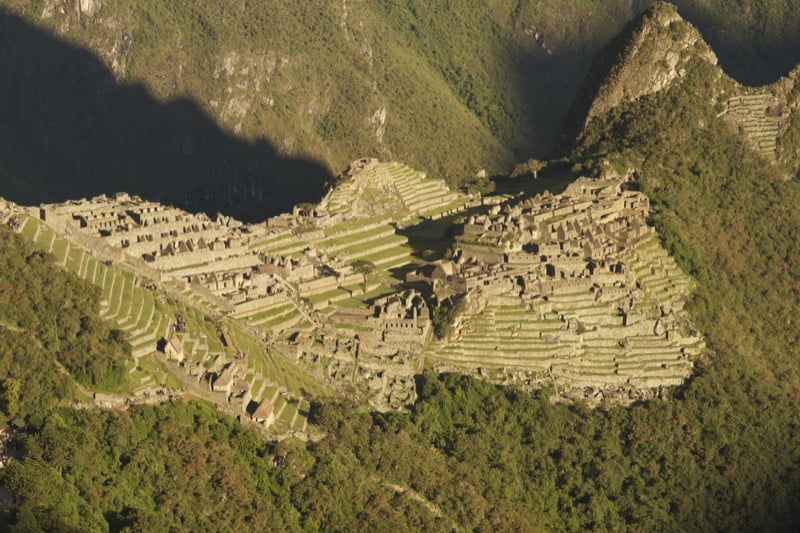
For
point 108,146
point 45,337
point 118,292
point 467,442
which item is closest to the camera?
point 45,337

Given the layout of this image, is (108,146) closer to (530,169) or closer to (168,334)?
(530,169)

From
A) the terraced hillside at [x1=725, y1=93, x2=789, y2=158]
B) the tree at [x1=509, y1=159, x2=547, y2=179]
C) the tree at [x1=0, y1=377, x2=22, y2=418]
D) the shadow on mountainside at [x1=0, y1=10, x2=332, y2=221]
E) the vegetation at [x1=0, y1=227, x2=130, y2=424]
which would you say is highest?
the shadow on mountainside at [x1=0, y1=10, x2=332, y2=221]

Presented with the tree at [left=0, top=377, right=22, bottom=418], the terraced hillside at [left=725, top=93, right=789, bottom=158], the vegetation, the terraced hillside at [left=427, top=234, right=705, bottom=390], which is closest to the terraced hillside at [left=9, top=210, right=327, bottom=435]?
the vegetation

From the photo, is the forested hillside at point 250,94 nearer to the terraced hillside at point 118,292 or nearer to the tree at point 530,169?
the tree at point 530,169

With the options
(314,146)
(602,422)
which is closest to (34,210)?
(602,422)

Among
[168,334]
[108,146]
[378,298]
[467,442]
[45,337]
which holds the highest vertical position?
[108,146]

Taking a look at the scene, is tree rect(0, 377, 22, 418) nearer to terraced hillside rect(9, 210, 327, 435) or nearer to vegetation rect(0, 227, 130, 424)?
vegetation rect(0, 227, 130, 424)

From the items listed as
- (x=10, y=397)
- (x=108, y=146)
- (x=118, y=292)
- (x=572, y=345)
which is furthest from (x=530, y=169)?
(x=108, y=146)
